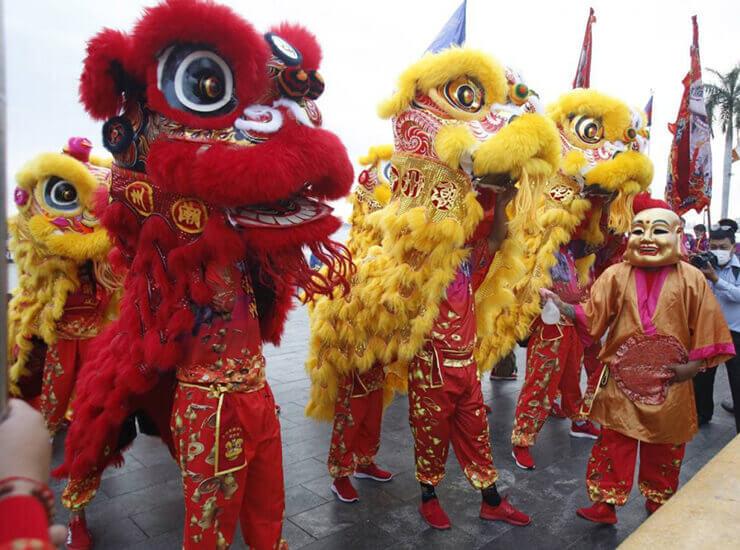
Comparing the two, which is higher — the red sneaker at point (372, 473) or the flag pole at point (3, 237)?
the flag pole at point (3, 237)

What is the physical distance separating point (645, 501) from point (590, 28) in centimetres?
374

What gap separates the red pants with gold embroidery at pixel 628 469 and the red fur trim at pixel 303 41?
2.34m

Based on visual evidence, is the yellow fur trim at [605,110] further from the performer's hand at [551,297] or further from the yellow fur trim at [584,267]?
the performer's hand at [551,297]

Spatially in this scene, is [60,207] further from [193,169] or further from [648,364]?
[648,364]

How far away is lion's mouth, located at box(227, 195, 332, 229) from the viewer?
1.87 metres

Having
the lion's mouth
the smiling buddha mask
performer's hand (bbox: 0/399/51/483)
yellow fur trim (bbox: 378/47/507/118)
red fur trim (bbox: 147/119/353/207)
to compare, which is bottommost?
performer's hand (bbox: 0/399/51/483)

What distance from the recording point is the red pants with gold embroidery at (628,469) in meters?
2.90

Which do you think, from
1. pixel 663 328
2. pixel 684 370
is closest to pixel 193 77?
pixel 663 328

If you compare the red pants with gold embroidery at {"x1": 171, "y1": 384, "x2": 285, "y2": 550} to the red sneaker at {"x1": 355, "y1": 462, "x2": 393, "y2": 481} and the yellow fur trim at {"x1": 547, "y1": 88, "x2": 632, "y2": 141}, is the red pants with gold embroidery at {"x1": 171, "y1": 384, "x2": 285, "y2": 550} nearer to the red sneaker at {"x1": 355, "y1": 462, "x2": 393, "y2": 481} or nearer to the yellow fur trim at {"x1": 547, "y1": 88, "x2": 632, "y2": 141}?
the red sneaker at {"x1": 355, "y1": 462, "x2": 393, "y2": 481}

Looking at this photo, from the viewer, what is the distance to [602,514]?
2.98 meters

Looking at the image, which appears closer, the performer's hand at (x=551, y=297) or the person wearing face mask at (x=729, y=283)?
the performer's hand at (x=551, y=297)

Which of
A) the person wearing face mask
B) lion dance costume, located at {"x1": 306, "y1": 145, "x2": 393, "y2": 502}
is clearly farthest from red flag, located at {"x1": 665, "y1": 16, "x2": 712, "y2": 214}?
lion dance costume, located at {"x1": 306, "y1": 145, "x2": 393, "y2": 502}

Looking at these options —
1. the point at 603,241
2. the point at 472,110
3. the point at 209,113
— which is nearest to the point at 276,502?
the point at 209,113

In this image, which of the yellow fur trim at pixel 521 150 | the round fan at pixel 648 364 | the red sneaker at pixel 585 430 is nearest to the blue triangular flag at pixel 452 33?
the yellow fur trim at pixel 521 150
